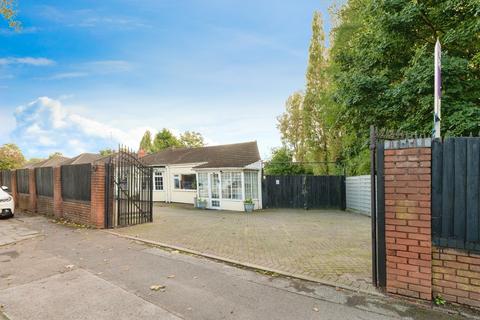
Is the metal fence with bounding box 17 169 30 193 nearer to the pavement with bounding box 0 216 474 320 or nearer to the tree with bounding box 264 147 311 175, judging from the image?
the pavement with bounding box 0 216 474 320

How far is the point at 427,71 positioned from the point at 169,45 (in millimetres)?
10736

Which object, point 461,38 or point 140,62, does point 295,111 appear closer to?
point 140,62

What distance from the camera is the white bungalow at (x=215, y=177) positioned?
1557cm

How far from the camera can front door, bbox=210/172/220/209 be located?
1625 centimetres

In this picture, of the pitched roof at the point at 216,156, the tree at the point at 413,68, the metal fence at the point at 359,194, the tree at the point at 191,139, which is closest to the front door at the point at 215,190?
the pitched roof at the point at 216,156

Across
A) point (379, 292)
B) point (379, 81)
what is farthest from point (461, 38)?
point (379, 292)

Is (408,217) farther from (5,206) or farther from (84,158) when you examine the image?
(84,158)

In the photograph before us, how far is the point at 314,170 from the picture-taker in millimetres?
25281

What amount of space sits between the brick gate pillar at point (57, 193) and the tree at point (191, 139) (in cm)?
3525

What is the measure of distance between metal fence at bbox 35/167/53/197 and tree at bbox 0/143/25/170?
32.8 metres

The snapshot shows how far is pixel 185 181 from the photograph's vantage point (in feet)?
65.2

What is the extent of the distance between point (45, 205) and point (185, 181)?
9.19 meters

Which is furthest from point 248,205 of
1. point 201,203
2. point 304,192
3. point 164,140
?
point 164,140

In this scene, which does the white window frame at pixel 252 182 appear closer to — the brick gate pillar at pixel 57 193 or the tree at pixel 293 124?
the brick gate pillar at pixel 57 193
